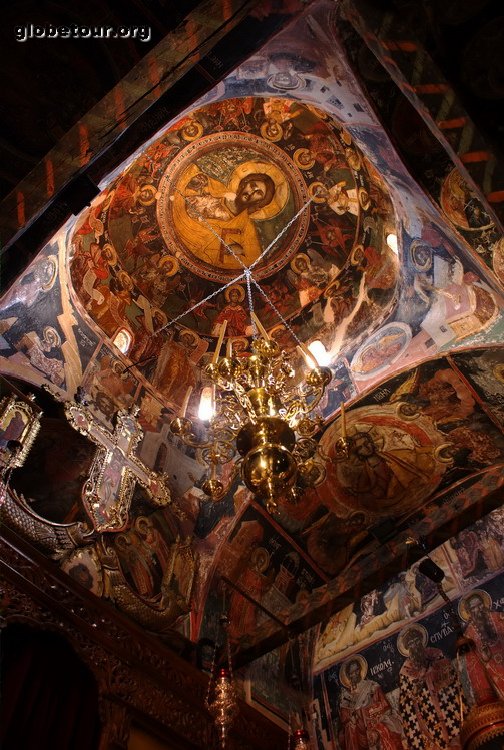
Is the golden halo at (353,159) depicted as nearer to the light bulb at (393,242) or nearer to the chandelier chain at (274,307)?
the light bulb at (393,242)

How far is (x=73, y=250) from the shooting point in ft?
27.9

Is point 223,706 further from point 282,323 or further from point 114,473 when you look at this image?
point 282,323

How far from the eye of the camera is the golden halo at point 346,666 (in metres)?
8.59

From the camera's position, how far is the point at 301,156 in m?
9.41

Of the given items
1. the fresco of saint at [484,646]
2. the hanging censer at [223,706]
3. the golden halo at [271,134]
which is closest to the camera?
the hanging censer at [223,706]

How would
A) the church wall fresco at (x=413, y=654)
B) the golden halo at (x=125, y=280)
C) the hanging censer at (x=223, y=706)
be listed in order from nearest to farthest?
the hanging censer at (x=223, y=706)
the church wall fresco at (x=413, y=654)
the golden halo at (x=125, y=280)

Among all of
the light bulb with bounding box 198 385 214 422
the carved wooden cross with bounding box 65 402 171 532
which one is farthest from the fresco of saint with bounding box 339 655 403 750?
the light bulb with bounding box 198 385 214 422

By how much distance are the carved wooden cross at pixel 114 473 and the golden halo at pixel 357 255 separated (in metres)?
4.24

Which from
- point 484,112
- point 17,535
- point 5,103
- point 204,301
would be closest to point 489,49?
point 484,112

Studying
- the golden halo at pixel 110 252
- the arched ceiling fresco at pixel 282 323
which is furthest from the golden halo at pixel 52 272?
the golden halo at pixel 110 252

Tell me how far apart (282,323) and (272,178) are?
94.4 inches

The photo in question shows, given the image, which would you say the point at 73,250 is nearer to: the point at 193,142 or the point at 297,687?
the point at 193,142

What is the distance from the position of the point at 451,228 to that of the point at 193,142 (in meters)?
4.59

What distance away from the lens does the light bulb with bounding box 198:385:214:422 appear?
9852 mm
